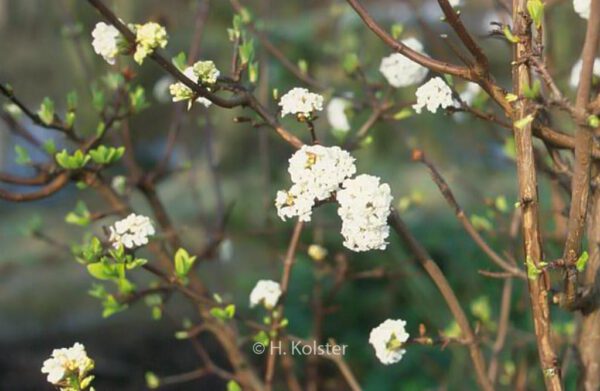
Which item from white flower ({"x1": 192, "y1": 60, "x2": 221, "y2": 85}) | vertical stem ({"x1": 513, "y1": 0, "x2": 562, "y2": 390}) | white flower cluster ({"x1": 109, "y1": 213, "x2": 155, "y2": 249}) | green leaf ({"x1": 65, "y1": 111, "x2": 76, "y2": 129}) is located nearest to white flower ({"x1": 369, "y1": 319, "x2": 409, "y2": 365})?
vertical stem ({"x1": 513, "y1": 0, "x2": 562, "y2": 390})

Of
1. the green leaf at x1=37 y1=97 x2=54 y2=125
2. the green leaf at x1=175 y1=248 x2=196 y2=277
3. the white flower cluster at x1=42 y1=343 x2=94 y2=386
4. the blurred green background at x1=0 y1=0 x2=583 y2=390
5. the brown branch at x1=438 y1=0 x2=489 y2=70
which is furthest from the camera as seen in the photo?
the blurred green background at x1=0 y1=0 x2=583 y2=390

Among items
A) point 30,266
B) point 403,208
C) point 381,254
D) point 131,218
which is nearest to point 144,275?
point 30,266

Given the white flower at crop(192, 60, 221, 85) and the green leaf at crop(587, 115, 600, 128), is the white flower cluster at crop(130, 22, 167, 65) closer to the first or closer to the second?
the white flower at crop(192, 60, 221, 85)

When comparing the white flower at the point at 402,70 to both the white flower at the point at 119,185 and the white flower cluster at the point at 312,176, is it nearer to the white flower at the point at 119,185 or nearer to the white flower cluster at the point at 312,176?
the white flower cluster at the point at 312,176

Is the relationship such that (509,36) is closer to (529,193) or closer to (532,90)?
(532,90)

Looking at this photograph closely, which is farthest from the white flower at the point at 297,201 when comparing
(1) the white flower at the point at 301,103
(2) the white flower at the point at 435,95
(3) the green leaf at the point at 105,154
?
(3) the green leaf at the point at 105,154

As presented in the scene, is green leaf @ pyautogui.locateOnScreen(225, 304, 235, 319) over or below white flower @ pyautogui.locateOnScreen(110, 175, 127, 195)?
below
